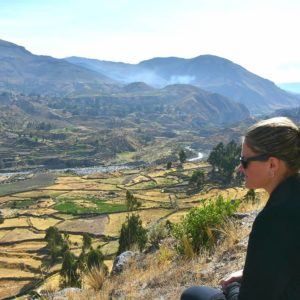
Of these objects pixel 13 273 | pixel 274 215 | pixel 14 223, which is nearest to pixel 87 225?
pixel 14 223

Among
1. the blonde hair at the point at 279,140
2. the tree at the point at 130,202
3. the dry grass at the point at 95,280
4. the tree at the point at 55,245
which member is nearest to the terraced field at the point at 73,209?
the tree at the point at 55,245

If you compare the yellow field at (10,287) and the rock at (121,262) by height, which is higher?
the rock at (121,262)

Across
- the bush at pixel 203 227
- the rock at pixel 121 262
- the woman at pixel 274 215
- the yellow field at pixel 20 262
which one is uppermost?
the woman at pixel 274 215

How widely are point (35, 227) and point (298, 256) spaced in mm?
88983

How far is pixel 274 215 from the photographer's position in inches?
159

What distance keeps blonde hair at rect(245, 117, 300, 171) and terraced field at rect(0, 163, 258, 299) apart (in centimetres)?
3833

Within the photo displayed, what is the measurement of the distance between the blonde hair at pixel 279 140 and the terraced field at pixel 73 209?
38333 millimetres

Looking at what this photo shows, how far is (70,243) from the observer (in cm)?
7669

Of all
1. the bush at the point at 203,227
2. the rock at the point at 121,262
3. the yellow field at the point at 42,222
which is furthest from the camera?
the yellow field at the point at 42,222

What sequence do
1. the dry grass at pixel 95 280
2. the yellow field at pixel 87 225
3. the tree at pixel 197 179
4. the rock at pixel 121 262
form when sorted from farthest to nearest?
the tree at pixel 197 179 → the yellow field at pixel 87 225 → the rock at pixel 121 262 → the dry grass at pixel 95 280

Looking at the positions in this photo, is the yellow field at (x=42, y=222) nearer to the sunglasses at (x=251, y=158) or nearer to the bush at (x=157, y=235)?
the bush at (x=157, y=235)

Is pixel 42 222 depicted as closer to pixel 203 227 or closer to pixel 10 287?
pixel 10 287

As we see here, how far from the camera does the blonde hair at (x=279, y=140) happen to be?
14.2ft

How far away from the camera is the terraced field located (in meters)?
64.6
